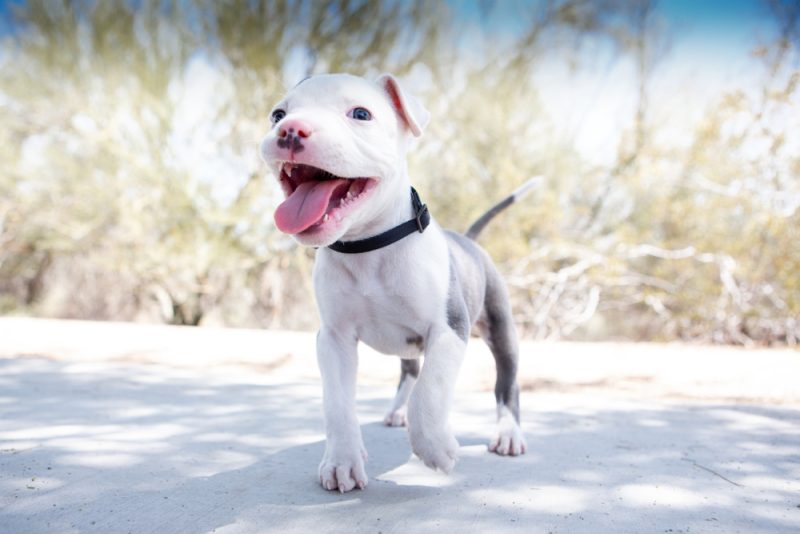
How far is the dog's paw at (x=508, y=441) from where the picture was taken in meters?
2.27

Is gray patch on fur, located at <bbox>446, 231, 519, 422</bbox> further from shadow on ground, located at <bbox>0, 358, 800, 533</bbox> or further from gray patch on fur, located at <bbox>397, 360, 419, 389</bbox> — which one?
gray patch on fur, located at <bbox>397, 360, 419, 389</bbox>

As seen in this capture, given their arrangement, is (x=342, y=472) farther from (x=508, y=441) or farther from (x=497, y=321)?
(x=497, y=321)

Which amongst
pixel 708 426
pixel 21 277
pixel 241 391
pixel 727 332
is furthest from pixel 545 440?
pixel 21 277

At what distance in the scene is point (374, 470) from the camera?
2033 mm

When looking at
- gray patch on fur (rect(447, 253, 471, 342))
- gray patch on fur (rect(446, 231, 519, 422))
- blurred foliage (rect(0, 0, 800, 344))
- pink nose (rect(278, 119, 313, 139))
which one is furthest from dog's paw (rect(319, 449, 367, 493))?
blurred foliage (rect(0, 0, 800, 344))

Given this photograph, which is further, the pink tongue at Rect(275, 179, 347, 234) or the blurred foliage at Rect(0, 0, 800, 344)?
the blurred foliage at Rect(0, 0, 800, 344)

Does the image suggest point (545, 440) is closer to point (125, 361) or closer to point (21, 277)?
point (125, 361)

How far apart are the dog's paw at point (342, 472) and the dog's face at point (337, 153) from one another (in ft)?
2.08

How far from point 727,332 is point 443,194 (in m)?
3.91

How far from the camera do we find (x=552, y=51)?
29.6 ft

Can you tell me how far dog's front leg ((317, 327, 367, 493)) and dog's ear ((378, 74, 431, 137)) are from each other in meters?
0.70

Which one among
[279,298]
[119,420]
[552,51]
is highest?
[552,51]

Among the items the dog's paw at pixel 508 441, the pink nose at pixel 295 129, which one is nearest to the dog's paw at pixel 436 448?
the dog's paw at pixel 508 441

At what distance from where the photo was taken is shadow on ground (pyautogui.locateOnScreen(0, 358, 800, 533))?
1544 millimetres
